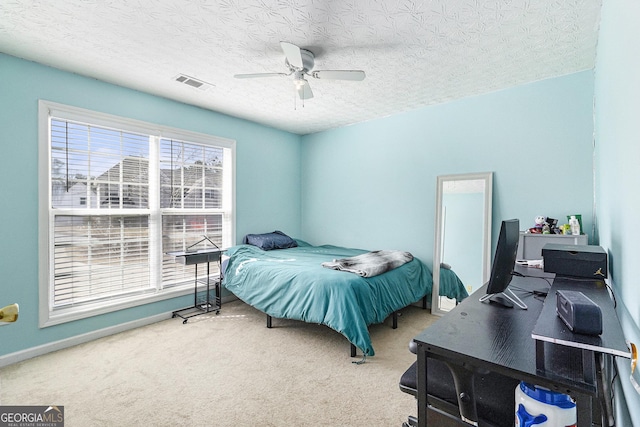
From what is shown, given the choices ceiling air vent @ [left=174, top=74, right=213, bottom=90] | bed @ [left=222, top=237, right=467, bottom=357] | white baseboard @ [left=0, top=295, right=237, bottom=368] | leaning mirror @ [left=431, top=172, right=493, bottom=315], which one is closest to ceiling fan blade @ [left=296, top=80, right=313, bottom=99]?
ceiling air vent @ [left=174, top=74, right=213, bottom=90]

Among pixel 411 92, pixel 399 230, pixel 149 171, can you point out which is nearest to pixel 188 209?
pixel 149 171

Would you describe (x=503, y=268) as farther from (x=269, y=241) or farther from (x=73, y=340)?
(x=73, y=340)

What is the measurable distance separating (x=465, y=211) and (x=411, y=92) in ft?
4.85

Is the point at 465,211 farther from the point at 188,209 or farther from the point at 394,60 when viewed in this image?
the point at 188,209

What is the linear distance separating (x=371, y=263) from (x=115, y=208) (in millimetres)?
2762

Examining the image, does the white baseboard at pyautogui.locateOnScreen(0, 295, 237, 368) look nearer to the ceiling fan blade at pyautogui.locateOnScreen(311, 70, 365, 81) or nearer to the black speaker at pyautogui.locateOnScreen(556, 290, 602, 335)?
the ceiling fan blade at pyautogui.locateOnScreen(311, 70, 365, 81)

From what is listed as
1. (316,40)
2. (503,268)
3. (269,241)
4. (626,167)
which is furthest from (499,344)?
(269,241)

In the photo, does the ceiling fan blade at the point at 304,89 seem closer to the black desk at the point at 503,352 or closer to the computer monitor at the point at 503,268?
the computer monitor at the point at 503,268

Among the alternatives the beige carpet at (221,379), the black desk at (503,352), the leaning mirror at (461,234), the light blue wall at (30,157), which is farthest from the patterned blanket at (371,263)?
the light blue wall at (30,157)

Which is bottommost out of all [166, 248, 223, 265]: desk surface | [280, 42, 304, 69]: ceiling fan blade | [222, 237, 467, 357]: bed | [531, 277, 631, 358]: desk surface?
[222, 237, 467, 357]: bed

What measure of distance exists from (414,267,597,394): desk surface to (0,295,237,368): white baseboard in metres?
3.23

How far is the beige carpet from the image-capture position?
183cm

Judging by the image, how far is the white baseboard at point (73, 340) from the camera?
2442 millimetres

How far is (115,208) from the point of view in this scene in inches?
122
